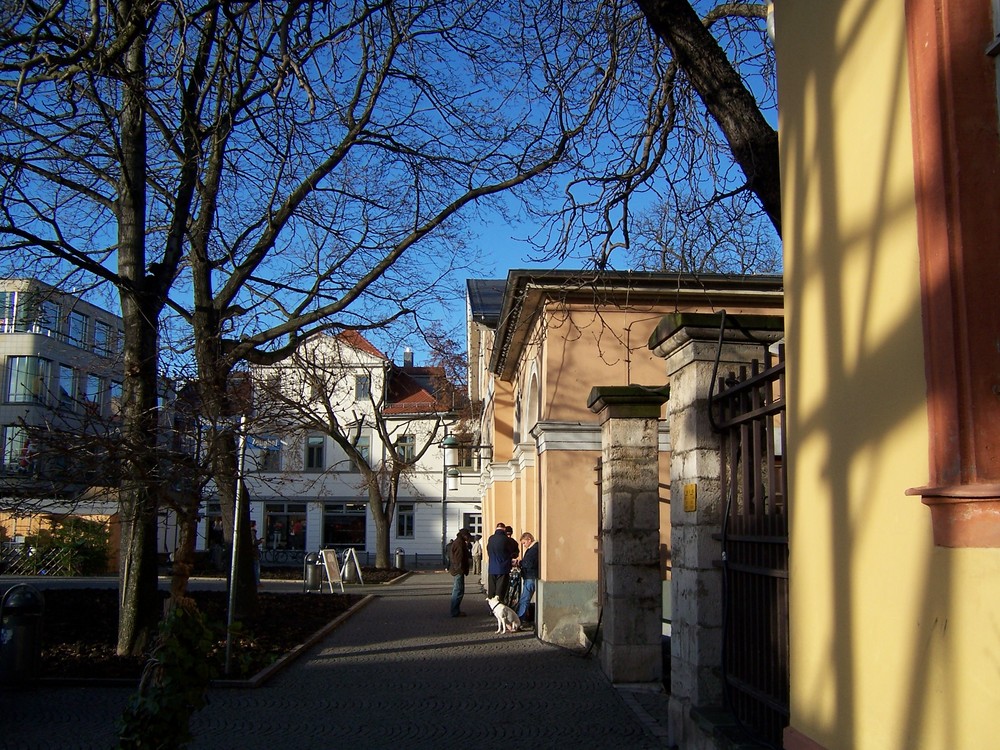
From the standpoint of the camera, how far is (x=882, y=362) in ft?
12.0

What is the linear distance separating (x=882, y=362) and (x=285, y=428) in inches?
323

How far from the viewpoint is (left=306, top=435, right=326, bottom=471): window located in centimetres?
5419

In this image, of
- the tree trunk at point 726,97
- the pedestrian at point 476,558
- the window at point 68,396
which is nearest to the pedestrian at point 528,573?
the window at point 68,396

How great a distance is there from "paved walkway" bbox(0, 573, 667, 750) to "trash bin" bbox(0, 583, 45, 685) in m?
0.22

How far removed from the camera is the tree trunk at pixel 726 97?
6.95 m

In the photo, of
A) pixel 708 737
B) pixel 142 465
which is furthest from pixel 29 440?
pixel 708 737

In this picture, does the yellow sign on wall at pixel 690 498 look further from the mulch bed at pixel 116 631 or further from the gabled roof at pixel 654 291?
the gabled roof at pixel 654 291

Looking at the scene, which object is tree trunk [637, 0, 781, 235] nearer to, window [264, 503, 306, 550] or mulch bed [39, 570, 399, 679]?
mulch bed [39, 570, 399, 679]

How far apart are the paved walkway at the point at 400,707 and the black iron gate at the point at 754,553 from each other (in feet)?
6.81

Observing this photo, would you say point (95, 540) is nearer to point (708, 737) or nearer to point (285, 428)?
point (285, 428)

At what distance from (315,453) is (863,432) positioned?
51970 millimetres

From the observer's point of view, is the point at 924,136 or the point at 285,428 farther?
the point at 285,428

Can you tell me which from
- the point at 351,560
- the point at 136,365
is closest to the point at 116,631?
the point at 136,365

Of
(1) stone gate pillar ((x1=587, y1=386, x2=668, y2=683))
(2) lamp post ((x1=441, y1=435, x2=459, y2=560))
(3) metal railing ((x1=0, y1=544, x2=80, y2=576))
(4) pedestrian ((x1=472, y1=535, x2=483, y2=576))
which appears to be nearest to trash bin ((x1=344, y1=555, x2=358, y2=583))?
(4) pedestrian ((x1=472, y1=535, x2=483, y2=576))
